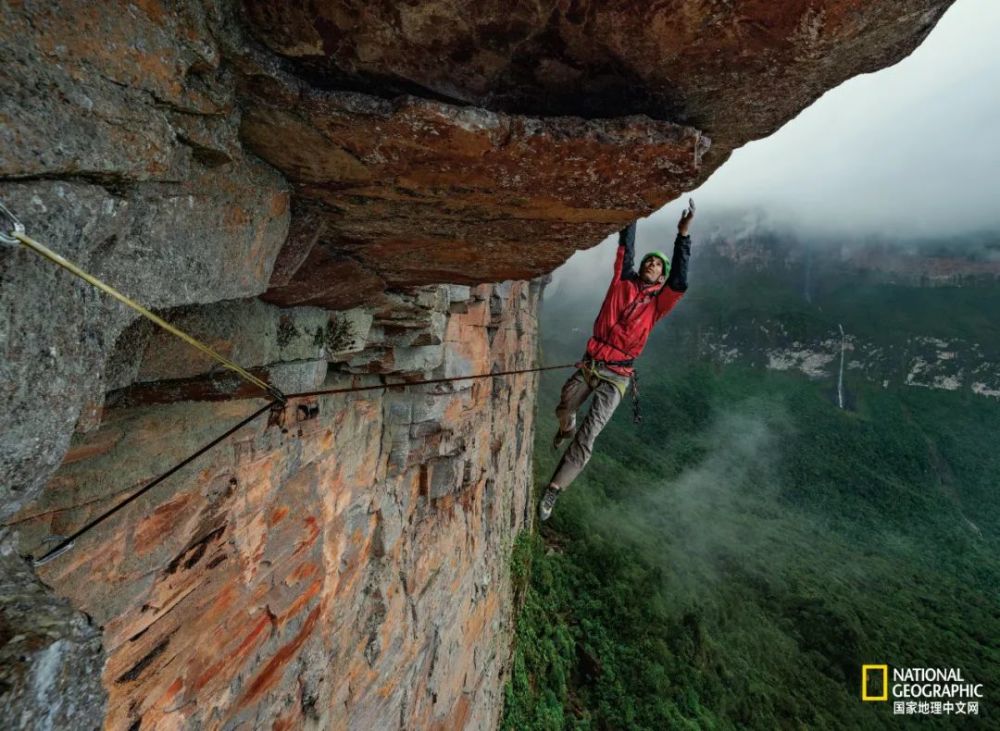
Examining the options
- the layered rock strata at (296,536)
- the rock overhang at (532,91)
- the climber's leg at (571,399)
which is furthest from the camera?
the climber's leg at (571,399)

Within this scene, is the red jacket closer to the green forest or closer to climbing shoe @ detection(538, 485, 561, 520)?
climbing shoe @ detection(538, 485, 561, 520)

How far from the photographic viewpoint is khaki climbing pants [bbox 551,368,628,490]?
539 cm

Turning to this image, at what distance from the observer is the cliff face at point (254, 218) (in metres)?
1.23

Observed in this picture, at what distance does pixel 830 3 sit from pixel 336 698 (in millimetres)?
6110

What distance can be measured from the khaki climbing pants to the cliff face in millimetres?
2039

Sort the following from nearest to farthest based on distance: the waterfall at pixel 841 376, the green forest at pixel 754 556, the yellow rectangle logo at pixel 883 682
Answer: the green forest at pixel 754 556
the yellow rectangle logo at pixel 883 682
the waterfall at pixel 841 376

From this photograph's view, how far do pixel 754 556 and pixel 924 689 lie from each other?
9.86 meters

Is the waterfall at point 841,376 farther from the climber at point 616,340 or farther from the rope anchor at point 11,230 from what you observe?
the rope anchor at point 11,230

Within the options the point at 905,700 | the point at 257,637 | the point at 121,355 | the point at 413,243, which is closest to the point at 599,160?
the point at 413,243

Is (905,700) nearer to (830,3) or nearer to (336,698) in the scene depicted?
(336,698)

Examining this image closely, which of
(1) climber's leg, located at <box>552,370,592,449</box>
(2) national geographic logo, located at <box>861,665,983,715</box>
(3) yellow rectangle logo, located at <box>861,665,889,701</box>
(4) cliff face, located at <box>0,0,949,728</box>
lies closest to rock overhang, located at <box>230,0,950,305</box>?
(4) cliff face, located at <box>0,0,949,728</box>

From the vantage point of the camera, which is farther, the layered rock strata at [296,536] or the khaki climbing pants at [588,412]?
the khaki climbing pants at [588,412]

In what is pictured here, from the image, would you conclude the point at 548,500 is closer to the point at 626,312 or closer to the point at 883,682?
the point at 626,312

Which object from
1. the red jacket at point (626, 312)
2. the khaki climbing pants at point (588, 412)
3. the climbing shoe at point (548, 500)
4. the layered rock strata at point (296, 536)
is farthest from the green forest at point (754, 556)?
the red jacket at point (626, 312)
